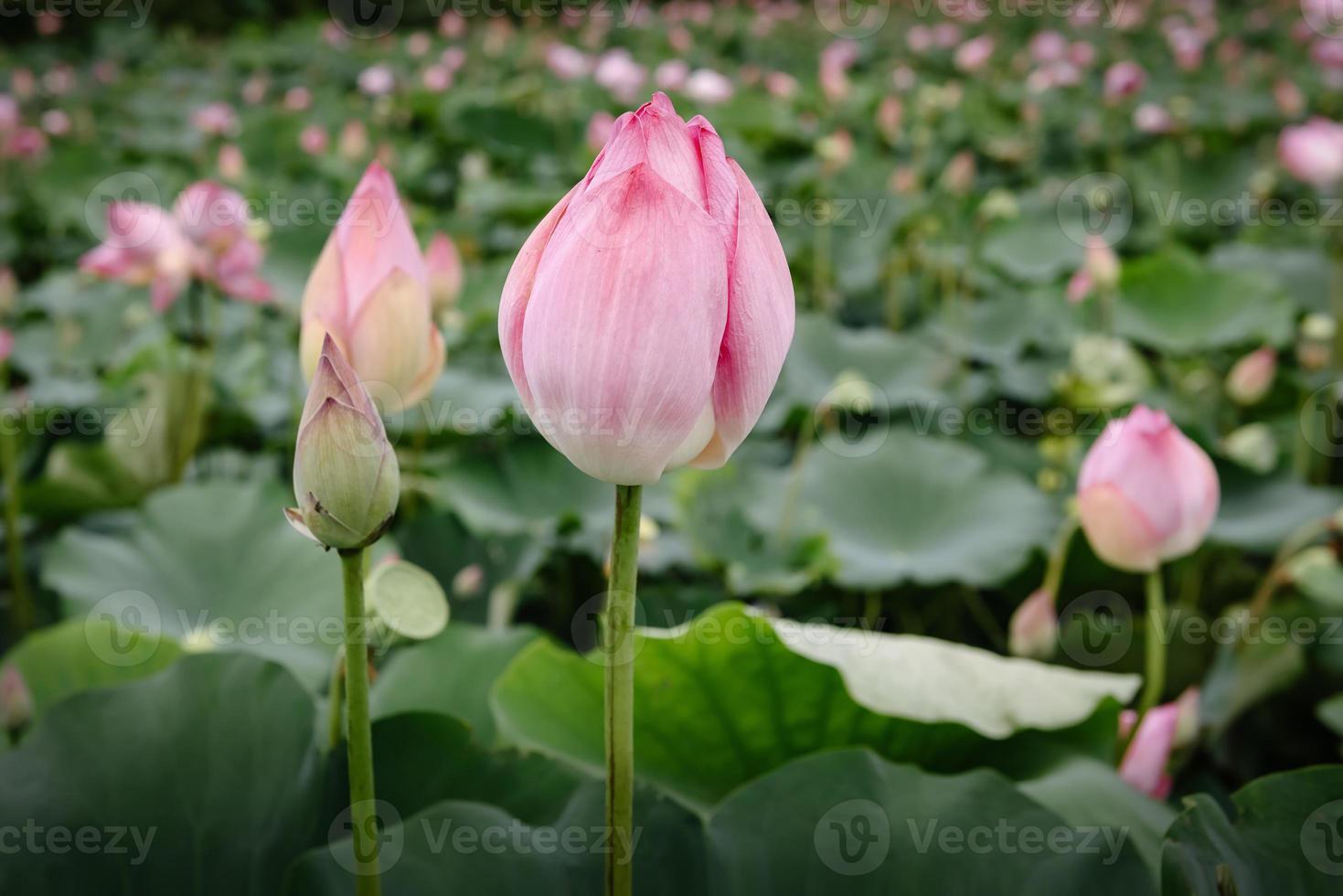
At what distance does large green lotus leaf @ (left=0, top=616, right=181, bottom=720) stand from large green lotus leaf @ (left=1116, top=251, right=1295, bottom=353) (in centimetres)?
122

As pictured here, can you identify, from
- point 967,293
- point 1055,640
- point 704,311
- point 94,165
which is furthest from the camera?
point 94,165

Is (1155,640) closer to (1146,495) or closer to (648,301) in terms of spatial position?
(1146,495)

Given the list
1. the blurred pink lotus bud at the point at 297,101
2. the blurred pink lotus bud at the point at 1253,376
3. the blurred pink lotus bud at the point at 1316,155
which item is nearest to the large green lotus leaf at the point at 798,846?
the blurred pink lotus bud at the point at 1253,376

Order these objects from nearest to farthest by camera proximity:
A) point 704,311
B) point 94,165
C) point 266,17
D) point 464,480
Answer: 1. point 704,311
2. point 464,480
3. point 94,165
4. point 266,17

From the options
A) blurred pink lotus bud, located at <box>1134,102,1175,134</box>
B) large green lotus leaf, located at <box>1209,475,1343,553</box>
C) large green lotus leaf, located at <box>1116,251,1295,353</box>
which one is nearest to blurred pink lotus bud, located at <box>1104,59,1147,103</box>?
blurred pink lotus bud, located at <box>1134,102,1175,134</box>

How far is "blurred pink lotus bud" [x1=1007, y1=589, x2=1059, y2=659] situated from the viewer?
717mm

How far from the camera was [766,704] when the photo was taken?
0.54 meters

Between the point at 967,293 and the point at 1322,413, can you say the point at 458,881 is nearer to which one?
the point at 1322,413

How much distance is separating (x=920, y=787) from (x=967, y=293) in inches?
49.0

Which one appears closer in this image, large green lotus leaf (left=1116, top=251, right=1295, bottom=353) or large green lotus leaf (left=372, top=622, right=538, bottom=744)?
large green lotus leaf (left=372, top=622, right=538, bottom=744)

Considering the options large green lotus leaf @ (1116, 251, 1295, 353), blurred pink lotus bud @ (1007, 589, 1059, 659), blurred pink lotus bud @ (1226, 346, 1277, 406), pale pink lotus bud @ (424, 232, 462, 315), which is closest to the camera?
blurred pink lotus bud @ (1007, 589, 1059, 659)

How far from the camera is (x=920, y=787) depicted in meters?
0.45

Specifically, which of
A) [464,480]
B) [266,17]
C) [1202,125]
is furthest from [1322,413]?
[266,17]

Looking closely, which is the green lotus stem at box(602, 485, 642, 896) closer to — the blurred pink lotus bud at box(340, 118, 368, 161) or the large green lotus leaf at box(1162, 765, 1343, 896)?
the large green lotus leaf at box(1162, 765, 1343, 896)
